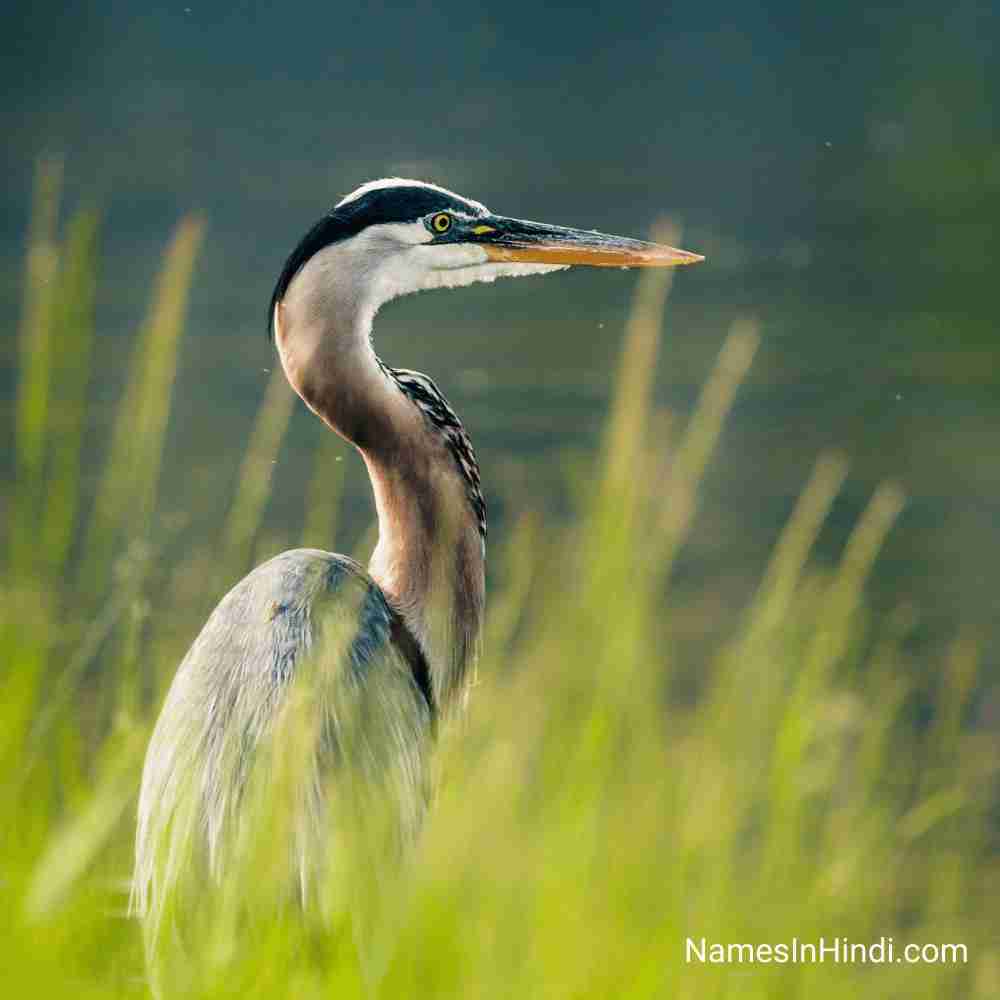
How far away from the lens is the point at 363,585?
2.79 m

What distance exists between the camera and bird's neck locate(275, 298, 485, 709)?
3059mm

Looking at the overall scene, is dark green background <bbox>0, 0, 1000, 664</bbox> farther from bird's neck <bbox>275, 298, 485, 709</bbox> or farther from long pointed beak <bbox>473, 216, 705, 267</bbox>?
long pointed beak <bbox>473, 216, 705, 267</bbox>

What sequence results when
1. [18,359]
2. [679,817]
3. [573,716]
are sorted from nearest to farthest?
1. [573,716]
2. [679,817]
3. [18,359]

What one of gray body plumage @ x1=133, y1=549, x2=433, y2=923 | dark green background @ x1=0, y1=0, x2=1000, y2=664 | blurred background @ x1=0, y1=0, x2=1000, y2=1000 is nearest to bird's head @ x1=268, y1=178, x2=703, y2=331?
blurred background @ x1=0, y1=0, x2=1000, y2=1000

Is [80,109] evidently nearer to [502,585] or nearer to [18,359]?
[18,359]

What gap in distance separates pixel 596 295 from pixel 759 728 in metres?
13.7

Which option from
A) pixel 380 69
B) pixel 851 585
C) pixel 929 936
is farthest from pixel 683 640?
pixel 380 69

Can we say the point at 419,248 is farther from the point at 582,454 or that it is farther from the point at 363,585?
the point at 582,454

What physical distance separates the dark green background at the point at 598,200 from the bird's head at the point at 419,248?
76 cm

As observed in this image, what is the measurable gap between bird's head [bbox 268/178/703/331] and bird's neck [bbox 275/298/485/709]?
0.08m

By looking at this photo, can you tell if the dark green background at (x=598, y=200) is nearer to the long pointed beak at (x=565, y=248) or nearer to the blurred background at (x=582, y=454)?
the blurred background at (x=582, y=454)

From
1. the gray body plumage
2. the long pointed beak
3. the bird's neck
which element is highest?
the long pointed beak

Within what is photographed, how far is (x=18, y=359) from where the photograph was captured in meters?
11.9

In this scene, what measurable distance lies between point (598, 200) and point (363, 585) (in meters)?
13.9
